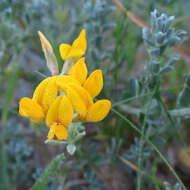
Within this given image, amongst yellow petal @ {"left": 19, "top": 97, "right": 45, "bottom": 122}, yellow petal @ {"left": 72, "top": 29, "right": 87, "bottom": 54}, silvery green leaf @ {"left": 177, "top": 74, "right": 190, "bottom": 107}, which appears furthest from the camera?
silvery green leaf @ {"left": 177, "top": 74, "right": 190, "bottom": 107}

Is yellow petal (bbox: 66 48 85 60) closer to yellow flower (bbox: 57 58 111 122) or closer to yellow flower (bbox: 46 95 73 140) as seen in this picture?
yellow flower (bbox: 57 58 111 122)

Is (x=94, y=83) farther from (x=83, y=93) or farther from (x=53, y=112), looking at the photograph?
(x=53, y=112)

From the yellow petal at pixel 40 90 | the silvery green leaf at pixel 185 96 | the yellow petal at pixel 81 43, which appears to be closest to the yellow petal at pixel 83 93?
→ the yellow petal at pixel 40 90

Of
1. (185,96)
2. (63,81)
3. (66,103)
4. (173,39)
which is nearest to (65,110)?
(66,103)

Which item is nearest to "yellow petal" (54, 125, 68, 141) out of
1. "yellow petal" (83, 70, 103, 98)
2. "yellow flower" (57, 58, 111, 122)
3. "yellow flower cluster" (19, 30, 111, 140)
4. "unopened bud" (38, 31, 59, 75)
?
"yellow flower cluster" (19, 30, 111, 140)

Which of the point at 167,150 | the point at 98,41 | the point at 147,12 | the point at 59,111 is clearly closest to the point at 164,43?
the point at 59,111

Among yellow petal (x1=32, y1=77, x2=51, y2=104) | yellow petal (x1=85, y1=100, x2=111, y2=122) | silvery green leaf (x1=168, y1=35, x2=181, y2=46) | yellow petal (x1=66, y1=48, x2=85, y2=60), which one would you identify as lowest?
yellow petal (x1=85, y1=100, x2=111, y2=122)

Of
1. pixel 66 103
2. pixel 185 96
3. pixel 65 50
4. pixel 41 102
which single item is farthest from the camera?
pixel 185 96
